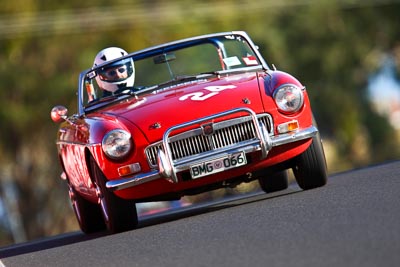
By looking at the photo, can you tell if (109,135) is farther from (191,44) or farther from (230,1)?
(230,1)

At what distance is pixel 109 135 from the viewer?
1058cm

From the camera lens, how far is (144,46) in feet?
126

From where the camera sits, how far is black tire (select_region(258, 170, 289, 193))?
42.9ft

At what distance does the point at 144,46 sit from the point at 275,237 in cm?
3019

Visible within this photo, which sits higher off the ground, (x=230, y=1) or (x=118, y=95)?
(x=230, y=1)

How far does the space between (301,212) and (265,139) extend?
1121 mm

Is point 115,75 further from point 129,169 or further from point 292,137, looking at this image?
point 292,137

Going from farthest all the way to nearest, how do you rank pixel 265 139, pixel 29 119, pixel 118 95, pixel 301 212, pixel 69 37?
pixel 69 37 < pixel 29 119 < pixel 118 95 < pixel 265 139 < pixel 301 212

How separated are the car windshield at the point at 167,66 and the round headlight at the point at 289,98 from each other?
4.03ft

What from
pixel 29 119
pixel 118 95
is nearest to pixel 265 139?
pixel 118 95

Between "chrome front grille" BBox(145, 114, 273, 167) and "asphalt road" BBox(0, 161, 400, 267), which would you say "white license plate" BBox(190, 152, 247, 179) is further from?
"asphalt road" BBox(0, 161, 400, 267)

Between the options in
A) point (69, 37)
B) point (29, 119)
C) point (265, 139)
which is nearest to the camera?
point (265, 139)

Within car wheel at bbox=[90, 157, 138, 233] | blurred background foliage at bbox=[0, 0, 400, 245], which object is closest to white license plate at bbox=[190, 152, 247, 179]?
car wheel at bbox=[90, 157, 138, 233]

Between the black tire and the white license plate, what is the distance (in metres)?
2.71
